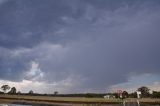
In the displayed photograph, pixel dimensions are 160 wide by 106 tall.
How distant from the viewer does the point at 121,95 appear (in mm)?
58250

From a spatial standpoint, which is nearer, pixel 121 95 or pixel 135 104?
pixel 121 95

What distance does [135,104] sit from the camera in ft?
207

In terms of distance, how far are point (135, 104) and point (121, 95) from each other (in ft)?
20.6
